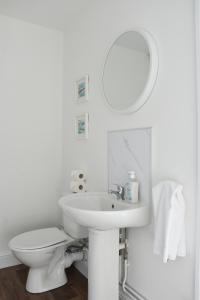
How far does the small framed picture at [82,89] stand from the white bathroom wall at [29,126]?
17.1 inches

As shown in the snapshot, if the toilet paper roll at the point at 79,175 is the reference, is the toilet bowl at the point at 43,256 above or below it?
below

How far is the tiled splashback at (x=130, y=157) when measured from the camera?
4.72 ft

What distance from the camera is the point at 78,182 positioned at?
205cm

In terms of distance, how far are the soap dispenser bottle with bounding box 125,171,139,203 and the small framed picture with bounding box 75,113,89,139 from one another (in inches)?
29.7

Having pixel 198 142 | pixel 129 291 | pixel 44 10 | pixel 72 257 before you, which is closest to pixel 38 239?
pixel 72 257

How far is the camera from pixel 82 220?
127 cm

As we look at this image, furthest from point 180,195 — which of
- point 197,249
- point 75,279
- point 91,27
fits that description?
point 91,27

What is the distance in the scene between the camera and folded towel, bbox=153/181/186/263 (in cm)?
114

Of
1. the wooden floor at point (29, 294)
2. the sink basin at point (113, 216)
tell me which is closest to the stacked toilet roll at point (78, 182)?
the sink basin at point (113, 216)

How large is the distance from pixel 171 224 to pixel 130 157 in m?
0.55

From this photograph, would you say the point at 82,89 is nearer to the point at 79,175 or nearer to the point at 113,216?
the point at 79,175

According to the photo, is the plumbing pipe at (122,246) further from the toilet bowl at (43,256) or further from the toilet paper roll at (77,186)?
the toilet paper roll at (77,186)

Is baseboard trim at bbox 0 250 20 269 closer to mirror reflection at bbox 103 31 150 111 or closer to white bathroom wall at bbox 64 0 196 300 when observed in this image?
white bathroom wall at bbox 64 0 196 300

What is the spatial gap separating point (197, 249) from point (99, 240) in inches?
22.4
